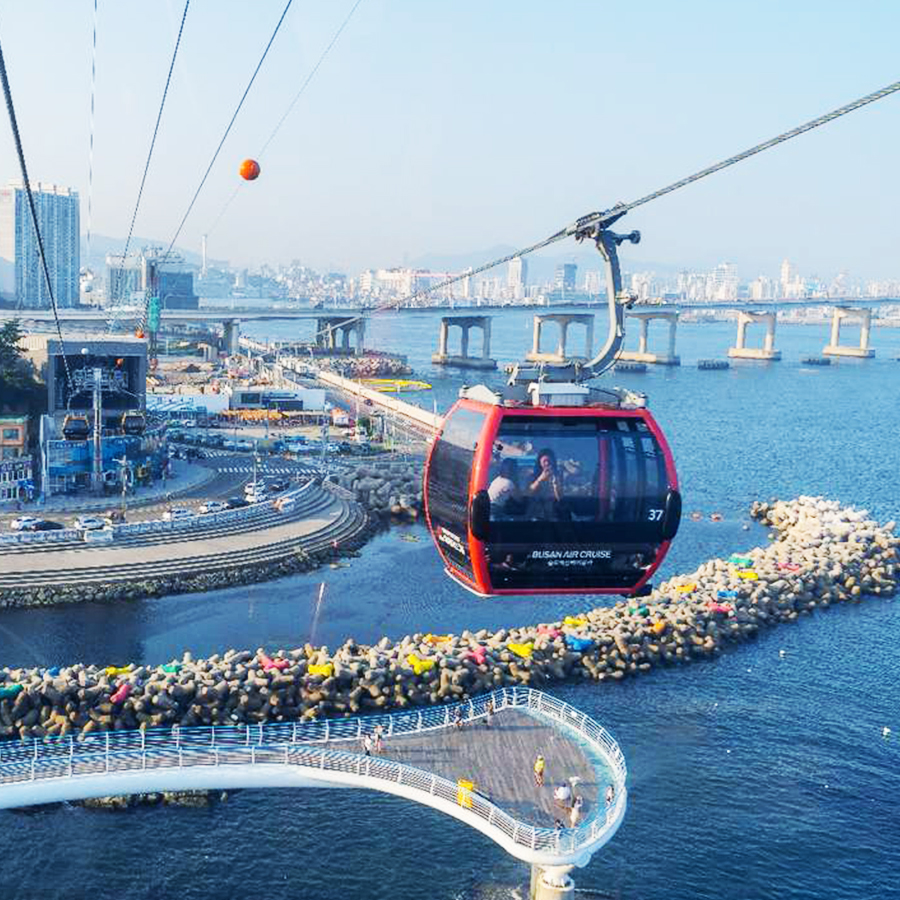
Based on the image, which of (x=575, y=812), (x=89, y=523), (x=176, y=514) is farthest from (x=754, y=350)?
(x=575, y=812)

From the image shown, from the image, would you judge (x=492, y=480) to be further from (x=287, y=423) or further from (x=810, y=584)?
(x=287, y=423)

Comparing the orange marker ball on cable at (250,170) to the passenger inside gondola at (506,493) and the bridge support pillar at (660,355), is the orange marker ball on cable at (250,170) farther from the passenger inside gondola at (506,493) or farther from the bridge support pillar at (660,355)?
the bridge support pillar at (660,355)

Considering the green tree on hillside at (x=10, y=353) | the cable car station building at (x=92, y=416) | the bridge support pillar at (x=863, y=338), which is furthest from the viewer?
the bridge support pillar at (x=863, y=338)

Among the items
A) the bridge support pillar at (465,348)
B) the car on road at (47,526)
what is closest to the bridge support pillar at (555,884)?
the car on road at (47,526)

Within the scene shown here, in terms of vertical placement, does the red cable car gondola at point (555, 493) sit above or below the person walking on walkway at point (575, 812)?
above

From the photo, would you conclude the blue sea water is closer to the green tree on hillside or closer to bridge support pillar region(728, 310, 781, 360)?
the green tree on hillside

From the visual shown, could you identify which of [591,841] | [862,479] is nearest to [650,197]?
[591,841]

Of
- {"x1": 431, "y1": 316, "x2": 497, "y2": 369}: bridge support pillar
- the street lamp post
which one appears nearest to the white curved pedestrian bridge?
the street lamp post
